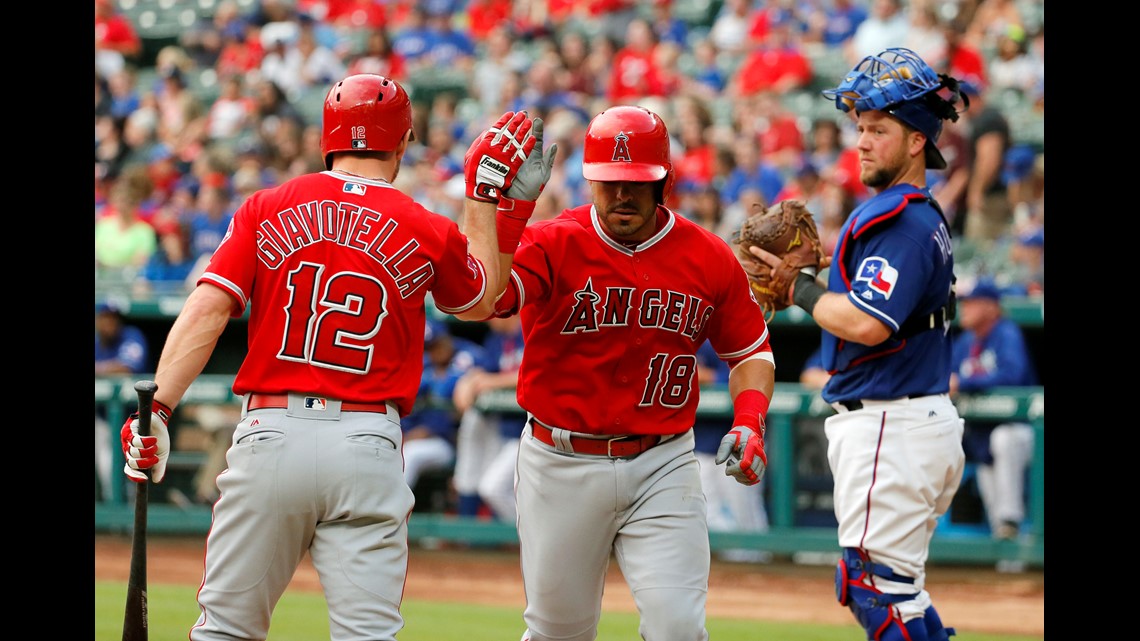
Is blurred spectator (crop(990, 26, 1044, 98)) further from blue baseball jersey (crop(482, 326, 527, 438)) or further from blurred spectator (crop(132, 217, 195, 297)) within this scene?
blurred spectator (crop(132, 217, 195, 297))

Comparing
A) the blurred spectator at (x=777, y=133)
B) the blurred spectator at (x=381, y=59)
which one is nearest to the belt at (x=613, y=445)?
the blurred spectator at (x=777, y=133)

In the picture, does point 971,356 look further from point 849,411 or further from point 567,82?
point 567,82

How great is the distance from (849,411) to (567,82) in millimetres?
8821

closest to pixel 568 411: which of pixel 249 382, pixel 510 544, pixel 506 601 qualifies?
pixel 249 382

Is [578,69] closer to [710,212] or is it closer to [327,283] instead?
[710,212]

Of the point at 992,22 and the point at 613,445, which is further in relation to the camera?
the point at 992,22

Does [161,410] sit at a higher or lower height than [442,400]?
higher

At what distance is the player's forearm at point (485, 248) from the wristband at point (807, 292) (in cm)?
105

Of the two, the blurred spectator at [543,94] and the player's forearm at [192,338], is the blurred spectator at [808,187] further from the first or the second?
the player's forearm at [192,338]

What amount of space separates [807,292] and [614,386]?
2.41 ft

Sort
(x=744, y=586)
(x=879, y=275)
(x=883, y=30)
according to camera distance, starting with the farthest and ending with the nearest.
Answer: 1. (x=883, y=30)
2. (x=744, y=586)
3. (x=879, y=275)

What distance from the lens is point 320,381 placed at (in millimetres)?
3578

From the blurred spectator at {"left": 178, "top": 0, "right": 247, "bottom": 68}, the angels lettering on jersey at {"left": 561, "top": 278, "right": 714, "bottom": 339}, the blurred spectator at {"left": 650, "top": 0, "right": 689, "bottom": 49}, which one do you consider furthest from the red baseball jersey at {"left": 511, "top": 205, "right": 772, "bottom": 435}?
the blurred spectator at {"left": 178, "top": 0, "right": 247, "bottom": 68}

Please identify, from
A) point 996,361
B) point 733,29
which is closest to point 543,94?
point 733,29
